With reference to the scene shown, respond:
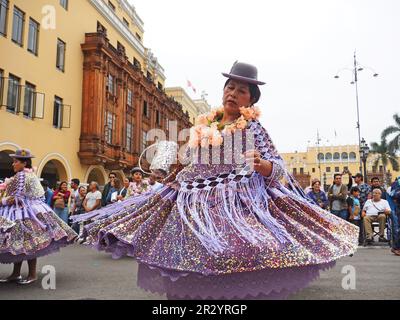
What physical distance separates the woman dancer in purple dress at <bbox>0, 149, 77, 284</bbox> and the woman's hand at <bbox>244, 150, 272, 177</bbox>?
356cm

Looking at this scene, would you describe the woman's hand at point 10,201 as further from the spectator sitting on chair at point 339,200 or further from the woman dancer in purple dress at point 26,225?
the spectator sitting on chair at point 339,200

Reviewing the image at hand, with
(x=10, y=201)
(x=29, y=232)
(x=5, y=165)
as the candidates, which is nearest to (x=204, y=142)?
(x=29, y=232)

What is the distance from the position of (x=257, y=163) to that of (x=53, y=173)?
19268 mm

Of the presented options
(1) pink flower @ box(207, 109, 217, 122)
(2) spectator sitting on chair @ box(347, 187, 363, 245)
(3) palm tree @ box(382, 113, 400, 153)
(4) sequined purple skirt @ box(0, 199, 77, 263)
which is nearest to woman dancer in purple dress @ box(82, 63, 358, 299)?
(1) pink flower @ box(207, 109, 217, 122)

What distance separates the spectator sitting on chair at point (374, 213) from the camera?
32.2 ft

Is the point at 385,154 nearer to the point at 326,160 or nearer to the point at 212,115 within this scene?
the point at 326,160

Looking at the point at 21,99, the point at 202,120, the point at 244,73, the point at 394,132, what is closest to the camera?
the point at 244,73

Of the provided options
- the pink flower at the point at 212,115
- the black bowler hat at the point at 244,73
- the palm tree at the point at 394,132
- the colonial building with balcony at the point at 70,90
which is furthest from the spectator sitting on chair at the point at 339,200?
the palm tree at the point at 394,132

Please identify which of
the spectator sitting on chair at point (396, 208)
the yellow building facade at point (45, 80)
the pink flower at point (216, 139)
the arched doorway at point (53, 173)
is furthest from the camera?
the arched doorway at point (53, 173)

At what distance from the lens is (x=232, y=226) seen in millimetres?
2215

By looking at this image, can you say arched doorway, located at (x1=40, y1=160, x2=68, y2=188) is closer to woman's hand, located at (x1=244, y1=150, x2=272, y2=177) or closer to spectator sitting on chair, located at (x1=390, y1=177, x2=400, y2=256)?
spectator sitting on chair, located at (x1=390, y1=177, x2=400, y2=256)

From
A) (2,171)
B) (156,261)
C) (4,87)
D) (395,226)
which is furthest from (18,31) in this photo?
(156,261)

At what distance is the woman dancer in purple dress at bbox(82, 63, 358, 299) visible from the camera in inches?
83.0

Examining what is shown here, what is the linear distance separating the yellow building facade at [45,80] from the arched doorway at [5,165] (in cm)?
2
